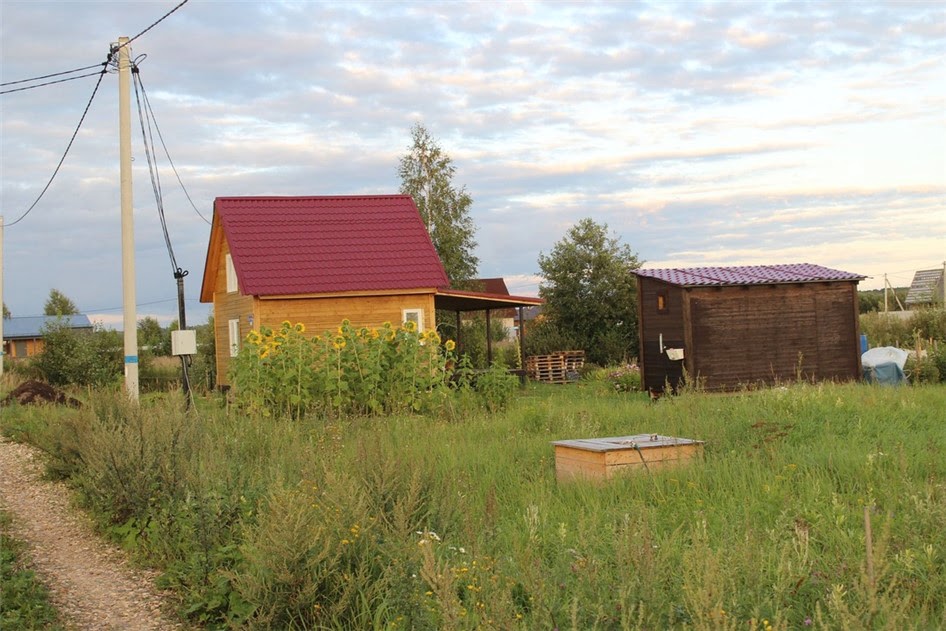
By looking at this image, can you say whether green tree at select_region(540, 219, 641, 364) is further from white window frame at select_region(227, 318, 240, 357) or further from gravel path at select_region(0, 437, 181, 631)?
gravel path at select_region(0, 437, 181, 631)

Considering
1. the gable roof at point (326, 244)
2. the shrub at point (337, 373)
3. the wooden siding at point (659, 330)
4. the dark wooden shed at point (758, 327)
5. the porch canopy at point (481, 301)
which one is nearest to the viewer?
the shrub at point (337, 373)

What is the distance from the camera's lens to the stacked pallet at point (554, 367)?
3091 cm

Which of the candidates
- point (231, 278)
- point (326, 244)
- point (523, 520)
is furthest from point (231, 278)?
point (523, 520)

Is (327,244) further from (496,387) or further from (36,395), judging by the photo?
(496,387)

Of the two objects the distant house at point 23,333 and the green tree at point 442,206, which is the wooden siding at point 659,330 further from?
the distant house at point 23,333

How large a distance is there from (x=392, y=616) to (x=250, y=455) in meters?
4.88

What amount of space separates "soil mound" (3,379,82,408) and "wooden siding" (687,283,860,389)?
12.9 m

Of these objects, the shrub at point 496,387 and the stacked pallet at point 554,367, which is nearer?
the shrub at point 496,387

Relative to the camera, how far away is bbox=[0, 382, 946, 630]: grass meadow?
15.0ft

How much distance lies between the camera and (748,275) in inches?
851

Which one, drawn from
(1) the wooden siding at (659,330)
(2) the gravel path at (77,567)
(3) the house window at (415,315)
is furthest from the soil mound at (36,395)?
(1) the wooden siding at (659,330)

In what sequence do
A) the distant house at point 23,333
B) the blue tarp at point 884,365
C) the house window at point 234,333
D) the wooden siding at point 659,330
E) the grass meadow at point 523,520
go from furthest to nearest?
the distant house at point 23,333 < the house window at point 234,333 < the wooden siding at point 659,330 < the blue tarp at point 884,365 < the grass meadow at point 523,520

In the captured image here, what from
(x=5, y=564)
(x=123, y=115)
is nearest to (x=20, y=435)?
(x=123, y=115)

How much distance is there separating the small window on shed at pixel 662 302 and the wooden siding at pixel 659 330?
0.02 m
